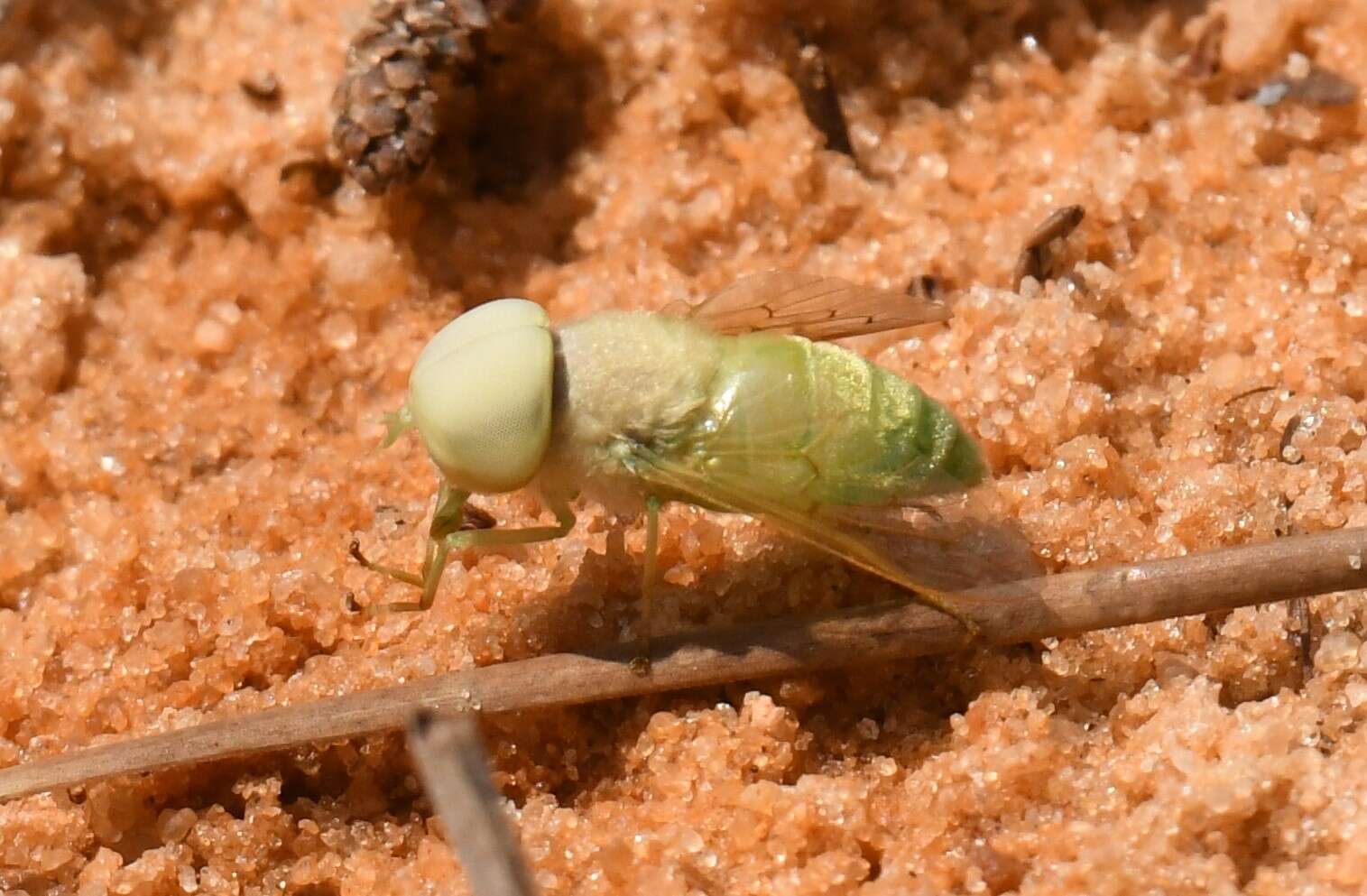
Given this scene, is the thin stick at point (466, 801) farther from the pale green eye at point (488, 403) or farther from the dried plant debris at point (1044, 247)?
the dried plant debris at point (1044, 247)

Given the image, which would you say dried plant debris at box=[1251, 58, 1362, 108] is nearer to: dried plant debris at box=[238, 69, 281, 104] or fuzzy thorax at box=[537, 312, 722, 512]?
fuzzy thorax at box=[537, 312, 722, 512]

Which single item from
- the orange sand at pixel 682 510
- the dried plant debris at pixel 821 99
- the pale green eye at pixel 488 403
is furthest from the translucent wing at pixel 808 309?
the dried plant debris at pixel 821 99

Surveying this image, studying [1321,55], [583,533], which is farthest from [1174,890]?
[1321,55]

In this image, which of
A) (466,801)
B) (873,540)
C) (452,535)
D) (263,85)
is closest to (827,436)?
(873,540)

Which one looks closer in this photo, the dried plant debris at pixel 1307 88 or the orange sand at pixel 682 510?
the orange sand at pixel 682 510

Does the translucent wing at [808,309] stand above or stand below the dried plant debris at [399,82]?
below

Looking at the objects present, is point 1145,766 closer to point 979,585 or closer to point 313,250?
point 979,585

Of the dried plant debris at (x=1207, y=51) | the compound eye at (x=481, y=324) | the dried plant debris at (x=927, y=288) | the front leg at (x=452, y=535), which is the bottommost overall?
the front leg at (x=452, y=535)
